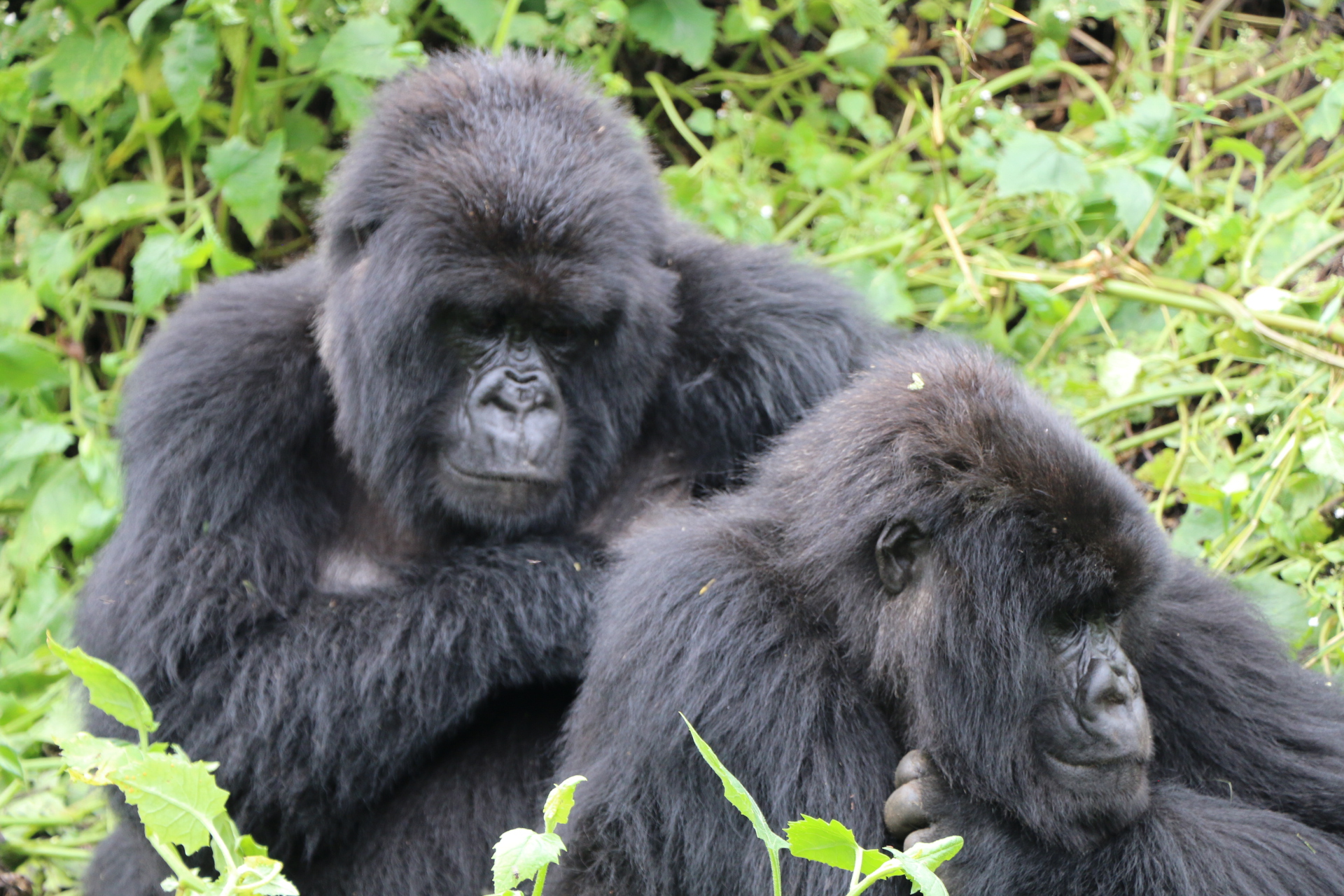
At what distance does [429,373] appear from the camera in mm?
3213

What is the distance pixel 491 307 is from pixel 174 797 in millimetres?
1261

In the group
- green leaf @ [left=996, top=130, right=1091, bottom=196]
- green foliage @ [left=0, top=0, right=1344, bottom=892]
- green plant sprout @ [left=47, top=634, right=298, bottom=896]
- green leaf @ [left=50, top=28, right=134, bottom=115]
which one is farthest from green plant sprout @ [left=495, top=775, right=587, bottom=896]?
green leaf @ [left=50, top=28, right=134, bottom=115]

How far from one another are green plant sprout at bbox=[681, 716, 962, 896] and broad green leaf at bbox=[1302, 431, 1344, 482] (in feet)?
5.40

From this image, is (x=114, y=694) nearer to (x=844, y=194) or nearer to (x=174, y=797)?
(x=174, y=797)

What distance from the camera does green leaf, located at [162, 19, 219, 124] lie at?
4281mm

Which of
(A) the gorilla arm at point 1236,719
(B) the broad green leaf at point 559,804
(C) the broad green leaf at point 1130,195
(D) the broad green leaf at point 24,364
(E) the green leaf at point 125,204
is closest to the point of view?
(B) the broad green leaf at point 559,804

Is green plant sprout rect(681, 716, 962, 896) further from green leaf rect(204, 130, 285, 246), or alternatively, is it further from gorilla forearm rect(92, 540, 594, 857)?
green leaf rect(204, 130, 285, 246)

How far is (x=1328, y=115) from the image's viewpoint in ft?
12.9

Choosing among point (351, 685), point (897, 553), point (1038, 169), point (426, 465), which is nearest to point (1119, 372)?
point (1038, 169)

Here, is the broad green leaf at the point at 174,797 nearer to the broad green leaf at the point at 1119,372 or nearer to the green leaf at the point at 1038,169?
the broad green leaf at the point at 1119,372

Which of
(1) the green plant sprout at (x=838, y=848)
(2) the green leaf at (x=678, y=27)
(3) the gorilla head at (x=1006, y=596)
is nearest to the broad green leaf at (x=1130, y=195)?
(2) the green leaf at (x=678, y=27)

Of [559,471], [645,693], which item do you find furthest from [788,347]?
[645,693]

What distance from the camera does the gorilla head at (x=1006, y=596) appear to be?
2342mm

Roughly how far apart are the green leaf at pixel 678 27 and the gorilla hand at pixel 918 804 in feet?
8.96
